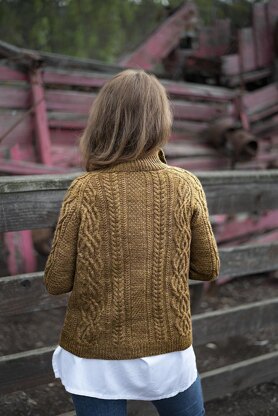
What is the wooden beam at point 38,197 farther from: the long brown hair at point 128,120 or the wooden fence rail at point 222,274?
the long brown hair at point 128,120

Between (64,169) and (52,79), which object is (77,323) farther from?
(52,79)

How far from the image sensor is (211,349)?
3.66 m

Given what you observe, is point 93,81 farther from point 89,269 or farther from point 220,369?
point 89,269

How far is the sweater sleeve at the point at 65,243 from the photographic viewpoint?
1485mm

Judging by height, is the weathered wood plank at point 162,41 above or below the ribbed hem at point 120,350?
above

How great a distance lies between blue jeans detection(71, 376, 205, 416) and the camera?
1.55 m

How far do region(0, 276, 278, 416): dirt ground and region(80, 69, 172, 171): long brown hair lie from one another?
1.31 m

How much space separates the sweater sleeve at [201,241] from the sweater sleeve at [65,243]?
0.37 m

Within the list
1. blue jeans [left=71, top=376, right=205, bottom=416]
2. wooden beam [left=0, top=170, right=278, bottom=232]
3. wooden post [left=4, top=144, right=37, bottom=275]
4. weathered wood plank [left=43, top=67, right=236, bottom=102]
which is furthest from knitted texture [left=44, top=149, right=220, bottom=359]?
weathered wood plank [left=43, top=67, right=236, bottom=102]

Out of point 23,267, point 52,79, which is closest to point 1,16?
point 52,79

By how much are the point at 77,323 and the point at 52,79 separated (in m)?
3.33

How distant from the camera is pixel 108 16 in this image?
8953 millimetres

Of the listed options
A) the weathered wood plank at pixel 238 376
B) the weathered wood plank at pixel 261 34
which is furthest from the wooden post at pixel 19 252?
the weathered wood plank at pixel 261 34

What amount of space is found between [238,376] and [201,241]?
1.50 meters
